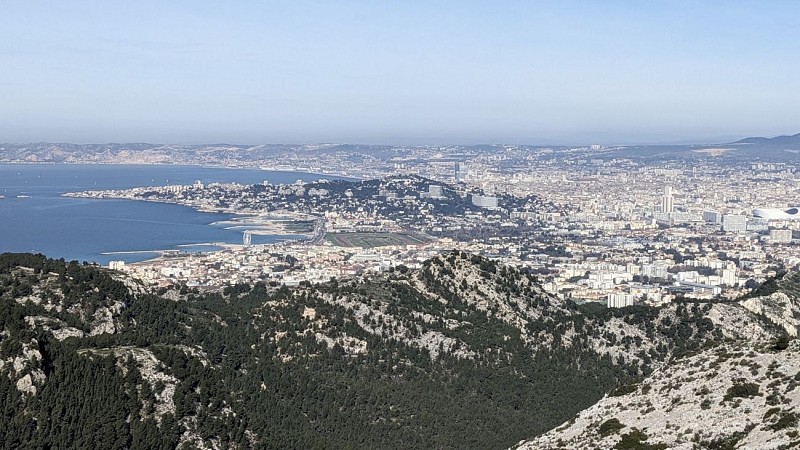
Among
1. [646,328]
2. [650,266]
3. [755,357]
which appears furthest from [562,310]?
[650,266]

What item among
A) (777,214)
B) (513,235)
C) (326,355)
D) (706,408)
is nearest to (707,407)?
(706,408)

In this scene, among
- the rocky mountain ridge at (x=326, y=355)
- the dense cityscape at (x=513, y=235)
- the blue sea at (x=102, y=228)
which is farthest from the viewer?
the blue sea at (x=102, y=228)

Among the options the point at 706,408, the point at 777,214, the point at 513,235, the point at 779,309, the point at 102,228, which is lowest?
the point at 777,214

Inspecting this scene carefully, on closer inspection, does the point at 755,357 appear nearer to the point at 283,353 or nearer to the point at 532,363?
the point at 532,363

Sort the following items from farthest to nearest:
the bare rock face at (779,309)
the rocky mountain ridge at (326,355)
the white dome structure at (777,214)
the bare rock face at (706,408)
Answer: the white dome structure at (777,214) < the bare rock face at (779,309) < the rocky mountain ridge at (326,355) < the bare rock face at (706,408)

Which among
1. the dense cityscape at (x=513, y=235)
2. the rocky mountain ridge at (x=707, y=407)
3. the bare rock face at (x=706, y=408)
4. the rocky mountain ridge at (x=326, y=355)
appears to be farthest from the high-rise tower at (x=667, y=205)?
the bare rock face at (x=706, y=408)

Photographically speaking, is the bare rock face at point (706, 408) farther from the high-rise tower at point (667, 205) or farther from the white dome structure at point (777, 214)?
the high-rise tower at point (667, 205)

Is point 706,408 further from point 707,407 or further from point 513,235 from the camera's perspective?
point 513,235

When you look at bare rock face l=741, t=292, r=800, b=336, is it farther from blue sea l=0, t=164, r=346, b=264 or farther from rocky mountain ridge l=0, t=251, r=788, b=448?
blue sea l=0, t=164, r=346, b=264
